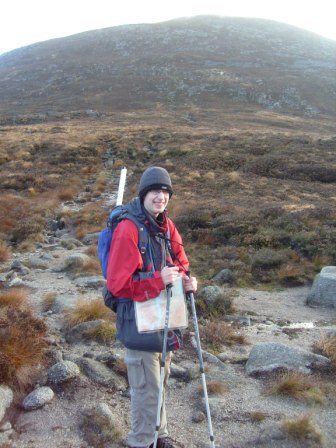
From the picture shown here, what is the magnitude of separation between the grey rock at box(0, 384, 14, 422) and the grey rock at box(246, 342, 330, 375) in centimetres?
324

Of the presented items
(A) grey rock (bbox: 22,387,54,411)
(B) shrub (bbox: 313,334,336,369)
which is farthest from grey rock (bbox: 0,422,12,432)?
(B) shrub (bbox: 313,334,336,369)

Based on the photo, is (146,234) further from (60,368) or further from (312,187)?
(312,187)

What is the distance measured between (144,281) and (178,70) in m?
85.8

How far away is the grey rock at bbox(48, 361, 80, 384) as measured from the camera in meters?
5.38

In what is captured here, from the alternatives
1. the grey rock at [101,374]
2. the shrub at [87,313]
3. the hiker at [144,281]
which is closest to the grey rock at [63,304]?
the shrub at [87,313]

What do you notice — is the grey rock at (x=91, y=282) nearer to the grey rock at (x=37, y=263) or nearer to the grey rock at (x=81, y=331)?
the grey rock at (x=37, y=263)

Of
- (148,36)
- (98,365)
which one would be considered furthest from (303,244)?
(148,36)

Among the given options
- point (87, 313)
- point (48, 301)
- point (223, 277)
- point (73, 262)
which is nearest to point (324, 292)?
point (223, 277)

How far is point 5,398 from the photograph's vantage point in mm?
4836

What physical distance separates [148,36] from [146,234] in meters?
112

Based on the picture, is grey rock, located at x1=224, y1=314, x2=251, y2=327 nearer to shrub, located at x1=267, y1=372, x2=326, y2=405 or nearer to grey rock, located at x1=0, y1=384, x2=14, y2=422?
shrub, located at x1=267, y1=372, x2=326, y2=405

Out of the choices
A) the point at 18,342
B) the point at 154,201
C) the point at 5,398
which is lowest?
the point at 5,398

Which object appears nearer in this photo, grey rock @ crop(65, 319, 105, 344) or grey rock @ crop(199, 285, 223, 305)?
grey rock @ crop(65, 319, 105, 344)

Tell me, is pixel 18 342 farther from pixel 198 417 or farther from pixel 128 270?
pixel 128 270
